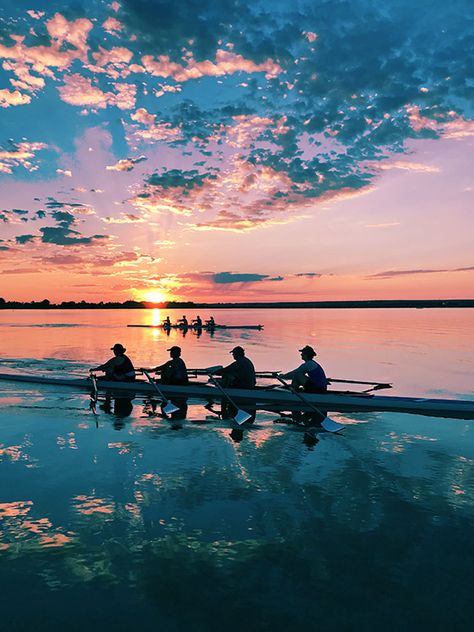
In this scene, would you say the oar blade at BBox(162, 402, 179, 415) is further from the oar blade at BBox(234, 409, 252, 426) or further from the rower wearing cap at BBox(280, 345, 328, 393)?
the rower wearing cap at BBox(280, 345, 328, 393)

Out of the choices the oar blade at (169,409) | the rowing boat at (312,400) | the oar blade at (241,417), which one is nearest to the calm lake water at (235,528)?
the oar blade at (241,417)

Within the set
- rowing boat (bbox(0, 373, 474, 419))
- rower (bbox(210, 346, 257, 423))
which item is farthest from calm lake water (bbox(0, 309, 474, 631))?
rower (bbox(210, 346, 257, 423))

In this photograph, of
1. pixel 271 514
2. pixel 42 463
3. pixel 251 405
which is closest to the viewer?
pixel 271 514

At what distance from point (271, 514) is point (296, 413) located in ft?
31.3

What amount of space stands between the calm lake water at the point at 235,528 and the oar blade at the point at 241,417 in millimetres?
1069

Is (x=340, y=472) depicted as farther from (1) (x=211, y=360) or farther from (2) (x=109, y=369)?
(1) (x=211, y=360)

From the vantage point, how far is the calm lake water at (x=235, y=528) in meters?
5.40

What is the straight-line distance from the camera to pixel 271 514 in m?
7.84

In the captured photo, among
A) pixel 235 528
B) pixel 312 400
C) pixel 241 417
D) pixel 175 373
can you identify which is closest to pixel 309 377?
pixel 312 400

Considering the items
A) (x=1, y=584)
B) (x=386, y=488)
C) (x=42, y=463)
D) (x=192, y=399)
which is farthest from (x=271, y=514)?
(x=192, y=399)

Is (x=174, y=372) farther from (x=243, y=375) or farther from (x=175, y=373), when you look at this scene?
(x=243, y=375)

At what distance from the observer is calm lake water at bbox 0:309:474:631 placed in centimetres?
540

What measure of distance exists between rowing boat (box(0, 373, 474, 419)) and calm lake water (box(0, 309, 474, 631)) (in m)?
2.03

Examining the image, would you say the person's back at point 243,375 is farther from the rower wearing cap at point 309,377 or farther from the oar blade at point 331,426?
the oar blade at point 331,426
